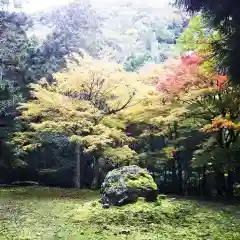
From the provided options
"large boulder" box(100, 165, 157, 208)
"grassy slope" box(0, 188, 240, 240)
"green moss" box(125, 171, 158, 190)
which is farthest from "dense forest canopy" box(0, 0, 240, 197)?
"grassy slope" box(0, 188, 240, 240)

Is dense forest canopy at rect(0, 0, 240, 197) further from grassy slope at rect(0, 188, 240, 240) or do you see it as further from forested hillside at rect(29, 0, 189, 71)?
forested hillside at rect(29, 0, 189, 71)

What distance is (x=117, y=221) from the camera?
23.7 ft

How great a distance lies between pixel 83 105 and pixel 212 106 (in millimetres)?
4419

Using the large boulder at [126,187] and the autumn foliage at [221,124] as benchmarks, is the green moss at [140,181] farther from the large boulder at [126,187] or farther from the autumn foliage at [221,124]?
the autumn foliage at [221,124]

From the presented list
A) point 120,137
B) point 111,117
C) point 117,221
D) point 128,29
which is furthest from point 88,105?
point 128,29

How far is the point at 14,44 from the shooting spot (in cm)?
1502

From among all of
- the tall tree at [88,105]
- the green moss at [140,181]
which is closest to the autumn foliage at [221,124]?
the green moss at [140,181]

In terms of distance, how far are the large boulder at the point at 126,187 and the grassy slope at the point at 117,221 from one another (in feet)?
0.78

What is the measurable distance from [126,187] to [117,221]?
1.59 meters

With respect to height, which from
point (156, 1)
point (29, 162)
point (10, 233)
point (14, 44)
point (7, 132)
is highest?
point (156, 1)

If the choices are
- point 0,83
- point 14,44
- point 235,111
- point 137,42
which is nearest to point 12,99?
point 0,83

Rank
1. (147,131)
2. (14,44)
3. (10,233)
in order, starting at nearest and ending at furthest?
(10,233) → (147,131) → (14,44)

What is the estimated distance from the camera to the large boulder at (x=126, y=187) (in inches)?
338

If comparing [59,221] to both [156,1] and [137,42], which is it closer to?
[137,42]
